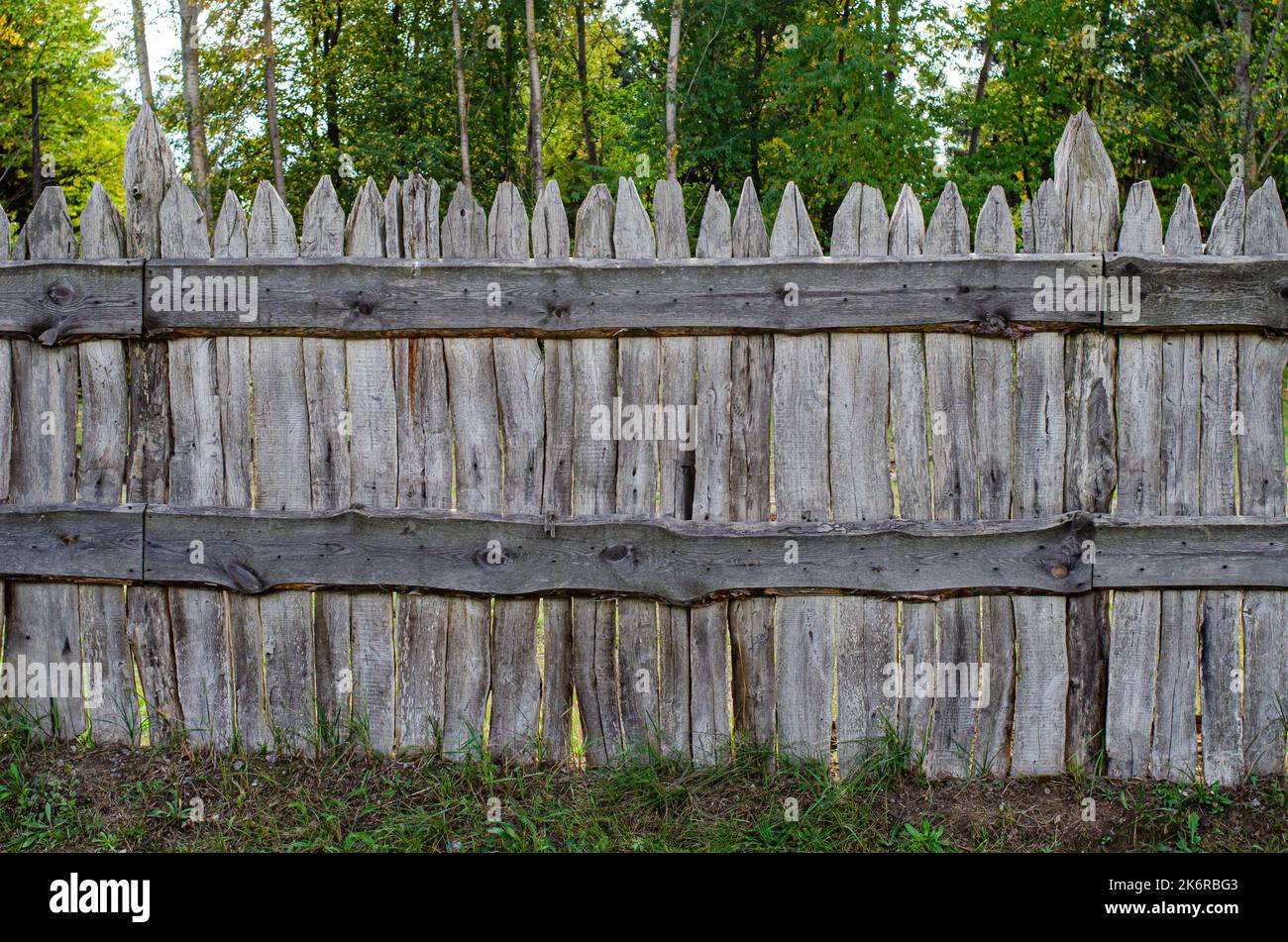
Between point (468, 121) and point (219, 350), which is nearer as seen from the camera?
point (219, 350)

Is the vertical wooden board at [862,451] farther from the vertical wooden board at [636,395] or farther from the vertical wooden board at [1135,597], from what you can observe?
the vertical wooden board at [1135,597]

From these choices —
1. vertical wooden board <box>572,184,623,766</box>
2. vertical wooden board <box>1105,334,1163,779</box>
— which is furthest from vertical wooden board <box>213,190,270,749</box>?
vertical wooden board <box>1105,334,1163,779</box>

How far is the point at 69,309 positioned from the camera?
4445 mm

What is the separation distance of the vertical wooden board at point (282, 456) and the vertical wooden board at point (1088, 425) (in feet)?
10.5

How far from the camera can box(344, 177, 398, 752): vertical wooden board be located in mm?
4320

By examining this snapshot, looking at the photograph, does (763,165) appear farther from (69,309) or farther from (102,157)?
(69,309)

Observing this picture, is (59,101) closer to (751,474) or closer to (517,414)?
(517,414)

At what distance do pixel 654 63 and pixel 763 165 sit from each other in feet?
14.4

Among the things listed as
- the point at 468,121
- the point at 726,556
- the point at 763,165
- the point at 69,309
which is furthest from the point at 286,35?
the point at 726,556

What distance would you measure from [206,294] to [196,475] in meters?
0.78

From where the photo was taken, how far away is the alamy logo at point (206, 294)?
14.2 feet

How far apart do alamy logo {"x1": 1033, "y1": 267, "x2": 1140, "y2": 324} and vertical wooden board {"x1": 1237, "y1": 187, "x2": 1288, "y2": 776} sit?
1.68 feet

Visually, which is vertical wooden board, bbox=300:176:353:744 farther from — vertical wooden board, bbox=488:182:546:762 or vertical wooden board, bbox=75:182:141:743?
vertical wooden board, bbox=75:182:141:743

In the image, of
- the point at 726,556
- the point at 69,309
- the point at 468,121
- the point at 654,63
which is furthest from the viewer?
the point at 654,63
